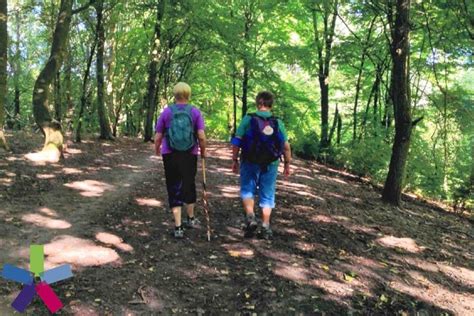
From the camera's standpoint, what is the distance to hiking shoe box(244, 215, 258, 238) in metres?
5.90

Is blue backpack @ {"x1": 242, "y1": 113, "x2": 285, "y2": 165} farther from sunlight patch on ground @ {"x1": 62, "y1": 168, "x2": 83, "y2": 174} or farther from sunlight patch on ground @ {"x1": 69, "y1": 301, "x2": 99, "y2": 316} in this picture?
sunlight patch on ground @ {"x1": 62, "y1": 168, "x2": 83, "y2": 174}

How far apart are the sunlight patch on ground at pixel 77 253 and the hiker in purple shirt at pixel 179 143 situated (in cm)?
105

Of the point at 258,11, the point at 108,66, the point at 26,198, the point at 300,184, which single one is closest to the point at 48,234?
the point at 26,198

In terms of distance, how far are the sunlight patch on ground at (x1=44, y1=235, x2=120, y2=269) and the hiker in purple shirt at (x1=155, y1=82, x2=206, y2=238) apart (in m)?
1.05

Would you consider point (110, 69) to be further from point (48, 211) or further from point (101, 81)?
point (48, 211)

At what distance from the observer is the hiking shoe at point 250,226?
590cm

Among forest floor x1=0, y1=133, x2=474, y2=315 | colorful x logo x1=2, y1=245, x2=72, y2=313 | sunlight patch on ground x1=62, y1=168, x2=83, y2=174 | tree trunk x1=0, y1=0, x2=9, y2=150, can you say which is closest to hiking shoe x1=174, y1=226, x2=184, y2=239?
forest floor x1=0, y1=133, x2=474, y2=315

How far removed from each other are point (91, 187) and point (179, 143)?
3.73 m

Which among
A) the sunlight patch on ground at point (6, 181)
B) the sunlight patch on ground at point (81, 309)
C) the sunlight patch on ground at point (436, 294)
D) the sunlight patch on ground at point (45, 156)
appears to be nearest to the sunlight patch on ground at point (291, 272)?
the sunlight patch on ground at point (436, 294)

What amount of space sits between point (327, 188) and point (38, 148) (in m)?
7.99

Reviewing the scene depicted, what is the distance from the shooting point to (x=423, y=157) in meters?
13.1

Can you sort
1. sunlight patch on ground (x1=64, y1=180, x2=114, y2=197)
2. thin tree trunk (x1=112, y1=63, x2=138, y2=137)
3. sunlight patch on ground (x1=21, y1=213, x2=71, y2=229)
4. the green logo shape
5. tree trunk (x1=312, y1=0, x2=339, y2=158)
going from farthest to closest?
thin tree trunk (x1=112, y1=63, x2=138, y2=137)
tree trunk (x1=312, y1=0, x2=339, y2=158)
sunlight patch on ground (x1=64, y1=180, x2=114, y2=197)
sunlight patch on ground (x1=21, y1=213, x2=71, y2=229)
the green logo shape

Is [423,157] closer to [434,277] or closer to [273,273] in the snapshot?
[434,277]

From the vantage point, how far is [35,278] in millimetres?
3547
